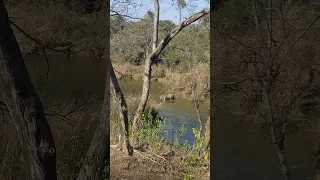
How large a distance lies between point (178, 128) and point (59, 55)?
1728mm

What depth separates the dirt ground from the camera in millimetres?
3492

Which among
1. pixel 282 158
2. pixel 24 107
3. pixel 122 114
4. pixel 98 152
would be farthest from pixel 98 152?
pixel 282 158

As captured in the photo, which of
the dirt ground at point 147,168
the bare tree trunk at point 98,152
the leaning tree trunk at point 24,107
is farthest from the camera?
the dirt ground at point 147,168

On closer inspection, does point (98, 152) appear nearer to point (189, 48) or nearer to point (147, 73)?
point (147, 73)

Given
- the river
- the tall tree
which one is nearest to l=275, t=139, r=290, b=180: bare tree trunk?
the river

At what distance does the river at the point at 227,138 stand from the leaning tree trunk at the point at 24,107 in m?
0.18

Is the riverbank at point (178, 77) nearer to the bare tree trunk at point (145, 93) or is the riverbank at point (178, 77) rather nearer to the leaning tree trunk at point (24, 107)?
the bare tree trunk at point (145, 93)

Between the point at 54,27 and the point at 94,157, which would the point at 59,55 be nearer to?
the point at 54,27

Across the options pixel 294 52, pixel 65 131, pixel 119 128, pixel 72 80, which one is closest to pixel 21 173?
pixel 65 131

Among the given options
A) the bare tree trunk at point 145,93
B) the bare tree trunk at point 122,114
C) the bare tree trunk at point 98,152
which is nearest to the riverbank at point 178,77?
the bare tree trunk at point 145,93

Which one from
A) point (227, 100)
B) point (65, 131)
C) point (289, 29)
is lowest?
point (65, 131)

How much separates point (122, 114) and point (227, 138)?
114 centimetres

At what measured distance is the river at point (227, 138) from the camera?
2.59 m

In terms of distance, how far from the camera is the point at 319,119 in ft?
8.20
